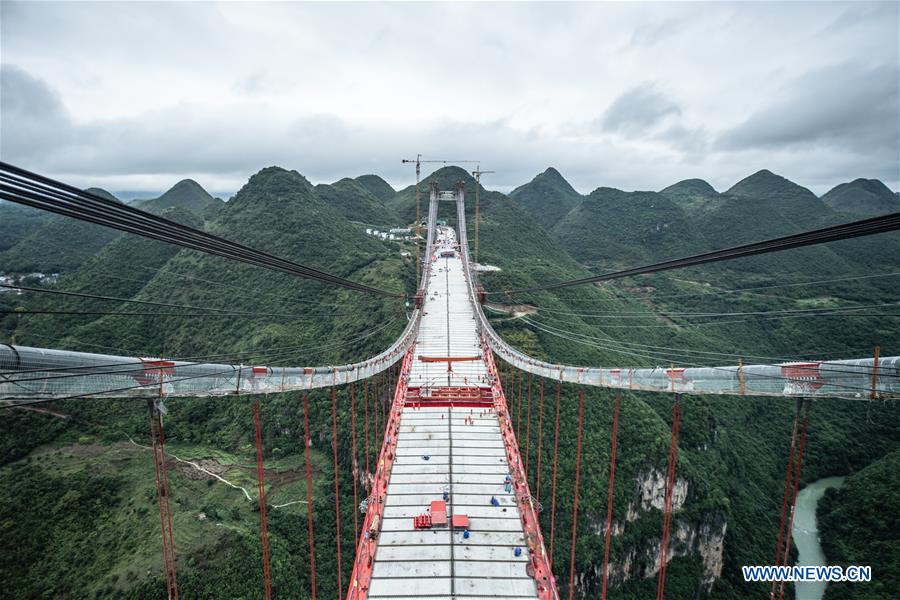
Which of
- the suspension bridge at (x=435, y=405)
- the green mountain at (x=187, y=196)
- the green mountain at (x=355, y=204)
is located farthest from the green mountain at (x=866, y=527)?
the green mountain at (x=187, y=196)

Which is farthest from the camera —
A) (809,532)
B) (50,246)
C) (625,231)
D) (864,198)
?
(864,198)

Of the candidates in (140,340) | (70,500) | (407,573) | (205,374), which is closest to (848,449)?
(407,573)

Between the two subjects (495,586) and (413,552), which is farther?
(413,552)

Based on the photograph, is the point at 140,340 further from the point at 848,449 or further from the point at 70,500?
the point at 848,449

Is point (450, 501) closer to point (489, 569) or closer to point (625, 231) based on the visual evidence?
point (489, 569)

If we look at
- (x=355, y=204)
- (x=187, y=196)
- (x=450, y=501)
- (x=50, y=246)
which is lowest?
(x=450, y=501)

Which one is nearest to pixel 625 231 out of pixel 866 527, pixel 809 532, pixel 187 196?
pixel 809 532

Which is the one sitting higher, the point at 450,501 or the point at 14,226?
the point at 14,226
